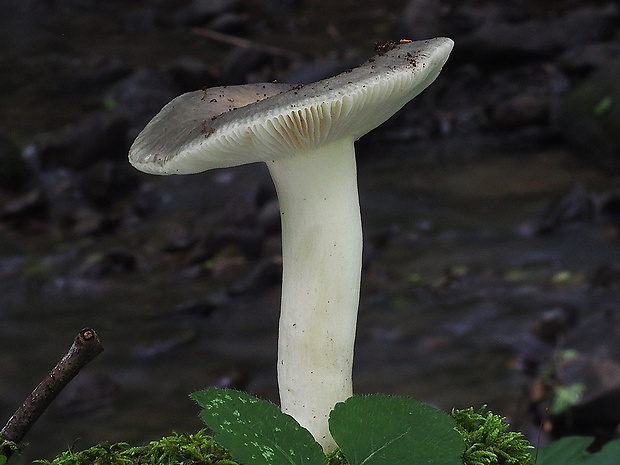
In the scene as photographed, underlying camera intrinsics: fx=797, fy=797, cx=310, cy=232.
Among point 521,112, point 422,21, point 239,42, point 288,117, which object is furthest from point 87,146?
point 288,117

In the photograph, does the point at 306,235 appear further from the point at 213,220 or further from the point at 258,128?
the point at 213,220

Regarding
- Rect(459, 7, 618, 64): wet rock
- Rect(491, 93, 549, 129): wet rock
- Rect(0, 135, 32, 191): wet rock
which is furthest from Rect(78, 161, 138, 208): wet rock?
Rect(459, 7, 618, 64): wet rock

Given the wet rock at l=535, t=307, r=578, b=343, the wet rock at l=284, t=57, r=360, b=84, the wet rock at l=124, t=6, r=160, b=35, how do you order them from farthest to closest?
the wet rock at l=124, t=6, r=160, b=35, the wet rock at l=284, t=57, r=360, b=84, the wet rock at l=535, t=307, r=578, b=343

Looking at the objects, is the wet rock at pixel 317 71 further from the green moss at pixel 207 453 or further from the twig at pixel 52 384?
the twig at pixel 52 384

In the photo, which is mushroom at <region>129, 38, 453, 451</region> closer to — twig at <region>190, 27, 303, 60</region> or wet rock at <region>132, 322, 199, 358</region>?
wet rock at <region>132, 322, 199, 358</region>

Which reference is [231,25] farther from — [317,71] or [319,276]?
[319,276]

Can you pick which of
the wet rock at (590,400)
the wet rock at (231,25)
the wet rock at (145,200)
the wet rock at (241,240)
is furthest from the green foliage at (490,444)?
the wet rock at (231,25)
